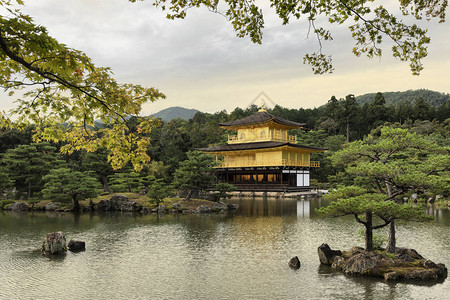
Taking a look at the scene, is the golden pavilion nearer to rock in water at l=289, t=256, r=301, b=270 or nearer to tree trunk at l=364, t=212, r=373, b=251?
tree trunk at l=364, t=212, r=373, b=251

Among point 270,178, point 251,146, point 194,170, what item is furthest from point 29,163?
point 270,178

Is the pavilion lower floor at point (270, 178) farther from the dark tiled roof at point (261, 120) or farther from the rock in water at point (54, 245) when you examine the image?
the rock in water at point (54, 245)

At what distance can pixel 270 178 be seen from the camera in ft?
137

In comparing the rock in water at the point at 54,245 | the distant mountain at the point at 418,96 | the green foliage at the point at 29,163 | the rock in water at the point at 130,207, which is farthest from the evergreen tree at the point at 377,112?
the distant mountain at the point at 418,96

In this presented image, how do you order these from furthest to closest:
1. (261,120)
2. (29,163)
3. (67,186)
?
(261,120), (29,163), (67,186)

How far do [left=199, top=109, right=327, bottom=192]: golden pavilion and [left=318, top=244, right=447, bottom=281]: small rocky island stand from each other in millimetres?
26952

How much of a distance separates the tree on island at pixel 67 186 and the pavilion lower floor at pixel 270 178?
58.9 ft

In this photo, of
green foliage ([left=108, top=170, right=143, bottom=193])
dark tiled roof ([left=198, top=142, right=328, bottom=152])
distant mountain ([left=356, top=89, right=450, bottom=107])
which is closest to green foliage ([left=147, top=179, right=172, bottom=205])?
green foliage ([left=108, top=170, right=143, bottom=193])

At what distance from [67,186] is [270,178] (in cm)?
2325

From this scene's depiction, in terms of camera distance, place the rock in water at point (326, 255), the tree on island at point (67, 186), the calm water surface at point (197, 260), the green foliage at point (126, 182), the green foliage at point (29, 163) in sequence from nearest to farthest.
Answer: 1. the calm water surface at point (197, 260)
2. the rock in water at point (326, 255)
3. the tree on island at point (67, 186)
4. the green foliage at point (29, 163)
5. the green foliage at point (126, 182)

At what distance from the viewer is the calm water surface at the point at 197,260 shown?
28.6 ft

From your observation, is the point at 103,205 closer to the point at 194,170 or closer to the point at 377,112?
the point at 194,170

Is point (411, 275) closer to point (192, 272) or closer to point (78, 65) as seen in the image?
point (192, 272)

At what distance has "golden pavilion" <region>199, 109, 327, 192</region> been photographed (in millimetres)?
39500
